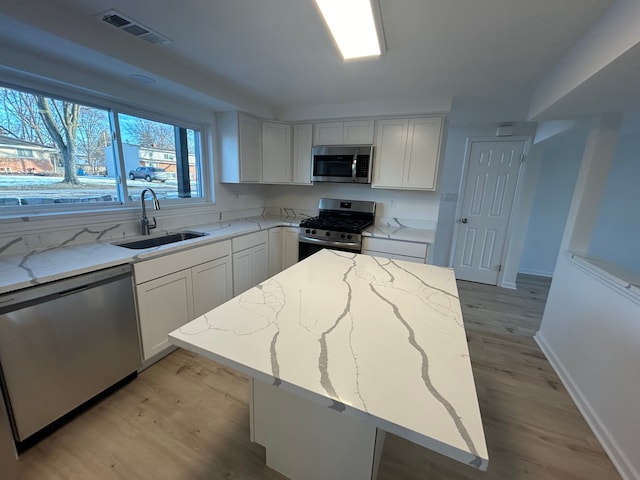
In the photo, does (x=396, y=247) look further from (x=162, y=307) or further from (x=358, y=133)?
(x=162, y=307)

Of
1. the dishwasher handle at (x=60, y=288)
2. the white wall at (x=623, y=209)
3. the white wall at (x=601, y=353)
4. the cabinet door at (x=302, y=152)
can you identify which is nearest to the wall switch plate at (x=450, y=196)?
the white wall at (x=601, y=353)

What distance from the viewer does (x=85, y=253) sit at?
1.78 meters

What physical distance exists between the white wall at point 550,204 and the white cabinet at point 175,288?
4745mm

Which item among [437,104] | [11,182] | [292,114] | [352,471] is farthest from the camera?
[292,114]

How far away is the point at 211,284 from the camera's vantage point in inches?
97.4

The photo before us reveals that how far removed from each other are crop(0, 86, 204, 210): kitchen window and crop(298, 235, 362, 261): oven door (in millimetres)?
1471

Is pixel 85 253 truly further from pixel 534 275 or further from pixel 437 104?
pixel 534 275

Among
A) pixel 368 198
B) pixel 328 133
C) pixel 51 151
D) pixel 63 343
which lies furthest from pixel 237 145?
pixel 63 343

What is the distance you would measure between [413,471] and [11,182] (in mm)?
2980

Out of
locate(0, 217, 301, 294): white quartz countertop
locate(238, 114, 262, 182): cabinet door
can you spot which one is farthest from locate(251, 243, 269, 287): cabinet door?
locate(238, 114, 262, 182): cabinet door

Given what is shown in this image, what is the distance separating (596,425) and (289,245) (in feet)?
9.74

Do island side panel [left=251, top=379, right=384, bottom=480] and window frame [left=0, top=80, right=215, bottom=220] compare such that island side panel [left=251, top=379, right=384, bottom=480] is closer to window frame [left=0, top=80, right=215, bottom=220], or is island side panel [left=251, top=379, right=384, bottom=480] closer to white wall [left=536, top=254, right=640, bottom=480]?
white wall [left=536, top=254, right=640, bottom=480]

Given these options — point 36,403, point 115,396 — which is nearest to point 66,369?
point 36,403

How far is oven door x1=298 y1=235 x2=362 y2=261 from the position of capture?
2.97m
